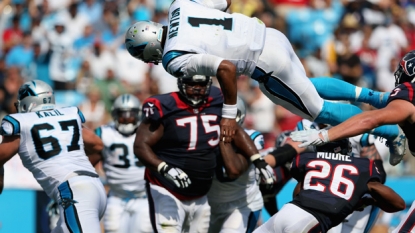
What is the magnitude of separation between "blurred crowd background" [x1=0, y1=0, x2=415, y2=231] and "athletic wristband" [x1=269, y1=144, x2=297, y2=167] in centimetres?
452

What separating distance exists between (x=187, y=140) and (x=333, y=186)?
169cm

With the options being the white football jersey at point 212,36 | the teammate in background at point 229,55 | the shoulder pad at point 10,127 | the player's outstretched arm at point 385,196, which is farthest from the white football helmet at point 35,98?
the player's outstretched arm at point 385,196

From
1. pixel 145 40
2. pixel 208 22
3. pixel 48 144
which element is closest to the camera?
pixel 208 22

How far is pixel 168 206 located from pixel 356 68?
25.3 feet

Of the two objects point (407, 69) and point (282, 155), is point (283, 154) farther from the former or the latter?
point (407, 69)

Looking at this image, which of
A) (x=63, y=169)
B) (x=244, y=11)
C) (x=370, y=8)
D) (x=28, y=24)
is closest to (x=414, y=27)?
(x=370, y=8)

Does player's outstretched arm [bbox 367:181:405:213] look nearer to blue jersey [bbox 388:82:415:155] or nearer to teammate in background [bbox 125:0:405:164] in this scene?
blue jersey [bbox 388:82:415:155]

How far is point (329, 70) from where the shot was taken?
14.8 meters

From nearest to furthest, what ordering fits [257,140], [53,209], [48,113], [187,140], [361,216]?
[48,113] < [187,140] < [361,216] < [257,140] < [53,209]

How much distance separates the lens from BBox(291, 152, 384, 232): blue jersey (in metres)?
6.63

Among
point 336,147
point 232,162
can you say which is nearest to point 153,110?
point 232,162

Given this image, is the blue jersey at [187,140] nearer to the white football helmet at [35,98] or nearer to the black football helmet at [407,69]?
the white football helmet at [35,98]

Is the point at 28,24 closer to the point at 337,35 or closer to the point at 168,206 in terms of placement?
the point at 337,35

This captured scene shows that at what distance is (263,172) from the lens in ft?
24.6
